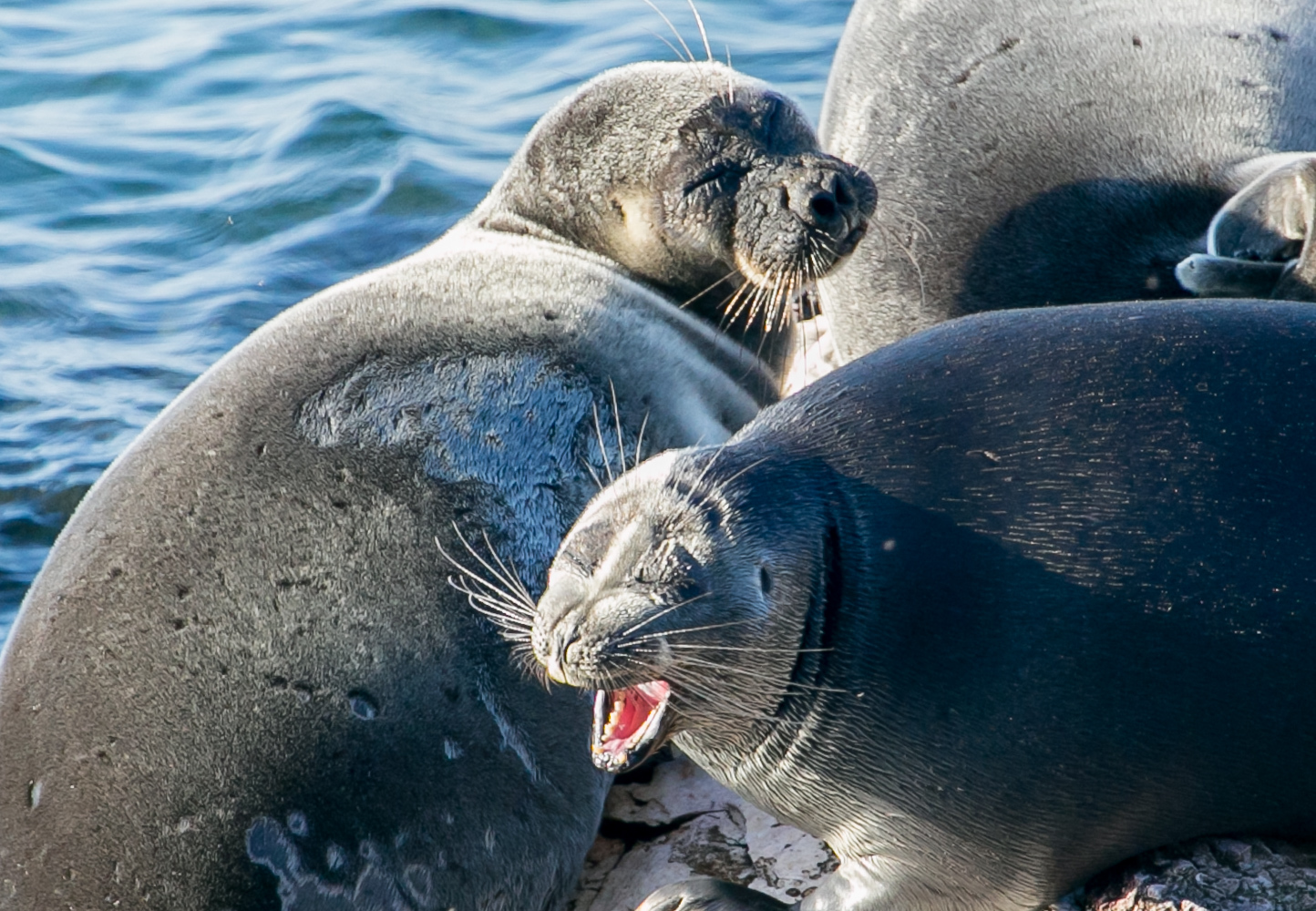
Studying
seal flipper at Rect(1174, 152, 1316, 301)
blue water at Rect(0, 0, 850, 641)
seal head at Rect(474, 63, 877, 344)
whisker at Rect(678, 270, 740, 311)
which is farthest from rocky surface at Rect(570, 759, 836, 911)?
blue water at Rect(0, 0, 850, 641)

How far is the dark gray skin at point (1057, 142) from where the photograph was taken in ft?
15.3

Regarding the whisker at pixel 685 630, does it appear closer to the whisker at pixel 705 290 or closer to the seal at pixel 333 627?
the seal at pixel 333 627

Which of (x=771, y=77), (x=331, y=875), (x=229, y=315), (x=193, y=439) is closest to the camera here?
(x=331, y=875)

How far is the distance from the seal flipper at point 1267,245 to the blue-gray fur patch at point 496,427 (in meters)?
1.51

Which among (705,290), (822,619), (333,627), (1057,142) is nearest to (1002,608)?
(822,619)

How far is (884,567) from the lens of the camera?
9.25 feet

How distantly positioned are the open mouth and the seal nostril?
6.97 feet

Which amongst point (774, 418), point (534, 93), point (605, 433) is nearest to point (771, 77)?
point (534, 93)

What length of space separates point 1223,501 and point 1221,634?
0.22 m

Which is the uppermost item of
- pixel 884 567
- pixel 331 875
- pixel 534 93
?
pixel 884 567

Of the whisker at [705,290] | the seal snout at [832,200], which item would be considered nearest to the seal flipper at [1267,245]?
the seal snout at [832,200]

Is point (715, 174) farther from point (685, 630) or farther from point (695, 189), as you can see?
point (685, 630)

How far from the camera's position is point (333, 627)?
3.60 meters

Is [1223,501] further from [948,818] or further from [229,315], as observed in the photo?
[229,315]
